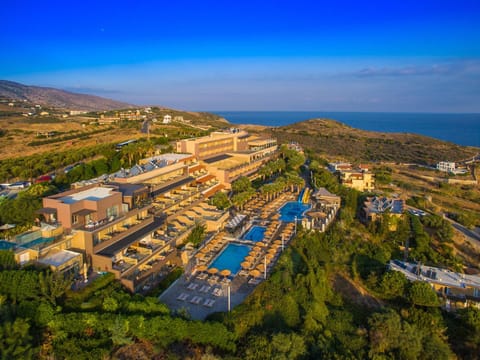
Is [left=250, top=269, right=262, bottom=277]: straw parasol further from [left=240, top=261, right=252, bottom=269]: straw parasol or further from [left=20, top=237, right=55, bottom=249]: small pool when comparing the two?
[left=20, top=237, right=55, bottom=249]: small pool

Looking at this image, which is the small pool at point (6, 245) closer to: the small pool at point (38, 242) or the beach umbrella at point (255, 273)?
the small pool at point (38, 242)

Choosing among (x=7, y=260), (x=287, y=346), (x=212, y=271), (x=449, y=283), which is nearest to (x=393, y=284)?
(x=449, y=283)

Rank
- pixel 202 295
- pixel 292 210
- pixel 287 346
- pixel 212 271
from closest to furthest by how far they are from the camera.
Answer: pixel 287 346
pixel 202 295
pixel 212 271
pixel 292 210

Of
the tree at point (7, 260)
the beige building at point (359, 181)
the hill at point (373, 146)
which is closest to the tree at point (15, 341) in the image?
the tree at point (7, 260)

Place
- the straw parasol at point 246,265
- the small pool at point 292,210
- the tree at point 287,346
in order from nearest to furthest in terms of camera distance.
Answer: the tree at point 287,346
the straw parasol at point 246,265
the small pool at point 292,210

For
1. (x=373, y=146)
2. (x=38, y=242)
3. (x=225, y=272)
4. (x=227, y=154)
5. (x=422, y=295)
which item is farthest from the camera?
(x=373, y=146)

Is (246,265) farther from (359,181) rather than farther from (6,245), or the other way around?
(359,181)
